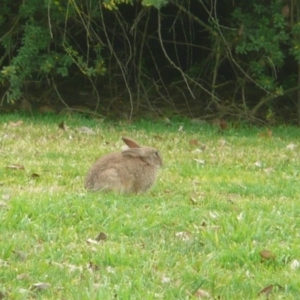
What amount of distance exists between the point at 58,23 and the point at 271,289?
8.93 metres

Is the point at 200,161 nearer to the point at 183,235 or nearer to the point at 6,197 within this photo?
the point at 6,197

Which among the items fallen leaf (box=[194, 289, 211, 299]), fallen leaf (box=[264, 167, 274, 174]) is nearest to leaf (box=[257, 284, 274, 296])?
fallen leaf (box=[194, 289, 211, 299])

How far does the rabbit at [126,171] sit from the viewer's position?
23.6ft

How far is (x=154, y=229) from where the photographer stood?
6.12 meters

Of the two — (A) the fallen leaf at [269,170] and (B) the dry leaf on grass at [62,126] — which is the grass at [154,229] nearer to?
(A) the fallen leaf at [269,170]

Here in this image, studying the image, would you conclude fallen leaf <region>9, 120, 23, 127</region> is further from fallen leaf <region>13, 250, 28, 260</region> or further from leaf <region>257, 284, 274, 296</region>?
leaf <region>257, 284, 274, 296</region>

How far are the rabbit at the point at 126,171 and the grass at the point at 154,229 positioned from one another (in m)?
0.11

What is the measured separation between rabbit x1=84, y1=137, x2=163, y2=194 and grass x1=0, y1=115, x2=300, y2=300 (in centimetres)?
11

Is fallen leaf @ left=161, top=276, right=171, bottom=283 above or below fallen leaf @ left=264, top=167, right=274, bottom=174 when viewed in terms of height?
above

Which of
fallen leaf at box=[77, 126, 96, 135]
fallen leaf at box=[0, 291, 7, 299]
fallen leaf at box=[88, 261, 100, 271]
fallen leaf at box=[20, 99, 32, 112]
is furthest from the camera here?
fallen leaf at box=[20, 99, 32, 112]

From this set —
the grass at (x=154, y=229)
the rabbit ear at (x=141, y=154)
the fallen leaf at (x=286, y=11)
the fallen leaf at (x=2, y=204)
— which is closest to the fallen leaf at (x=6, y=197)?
the grass at (x=154, y=229)

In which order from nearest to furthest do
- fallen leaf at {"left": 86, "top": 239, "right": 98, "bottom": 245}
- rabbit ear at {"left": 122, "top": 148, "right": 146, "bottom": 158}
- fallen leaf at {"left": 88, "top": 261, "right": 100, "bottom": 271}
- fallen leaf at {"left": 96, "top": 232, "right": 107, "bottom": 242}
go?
fallen leaf at {"left": 88, "top": 261, "right": 100, "bottom": 271} < fallen leaf at {"left": 86, "top": 239, "right": 98, "bottom": 245} < fallen leaf at {"left": 96, "top": 232, "right": 107, "bottom": 242} < rabbit ear at {"left": 122, "top": 148, "right": 146, "bottom": 158}

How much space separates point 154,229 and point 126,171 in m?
1.35

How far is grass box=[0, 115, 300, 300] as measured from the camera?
498 centimetres
